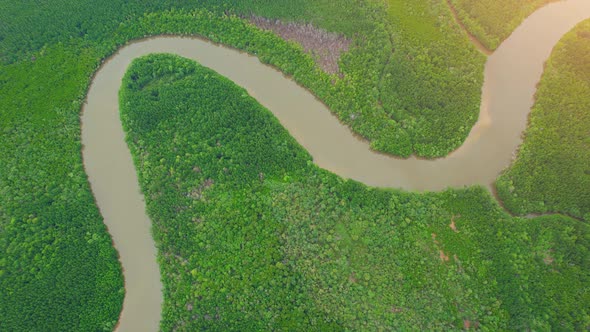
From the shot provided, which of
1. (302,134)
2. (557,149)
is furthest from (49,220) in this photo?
(557,149)

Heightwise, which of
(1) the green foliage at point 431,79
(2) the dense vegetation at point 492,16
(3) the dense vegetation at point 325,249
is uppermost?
(2) the dense vegetation at point 492,16

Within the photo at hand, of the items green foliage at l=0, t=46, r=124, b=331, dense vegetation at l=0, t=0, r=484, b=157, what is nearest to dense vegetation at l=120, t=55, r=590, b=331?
green foliage at l=0, t=46, r=124, b=331

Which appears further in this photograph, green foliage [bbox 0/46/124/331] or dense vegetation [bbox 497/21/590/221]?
dense vegetation [bbox 497/21/590/221]

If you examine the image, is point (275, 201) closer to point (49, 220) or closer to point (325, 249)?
point (325, 249)

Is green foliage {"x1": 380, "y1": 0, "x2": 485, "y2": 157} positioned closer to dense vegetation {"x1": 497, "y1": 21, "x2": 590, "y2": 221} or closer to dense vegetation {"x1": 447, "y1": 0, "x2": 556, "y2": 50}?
dense vegetation {"x1": 447, "y1": 0, "x2": 556, "y2": 50}

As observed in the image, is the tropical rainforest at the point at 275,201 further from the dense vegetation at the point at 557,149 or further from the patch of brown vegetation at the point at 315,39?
the patch of brown vegetation at the point at 315,39

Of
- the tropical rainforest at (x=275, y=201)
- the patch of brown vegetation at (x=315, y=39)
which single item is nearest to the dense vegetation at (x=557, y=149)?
the tropical rainforest at (x=275, y=201)
